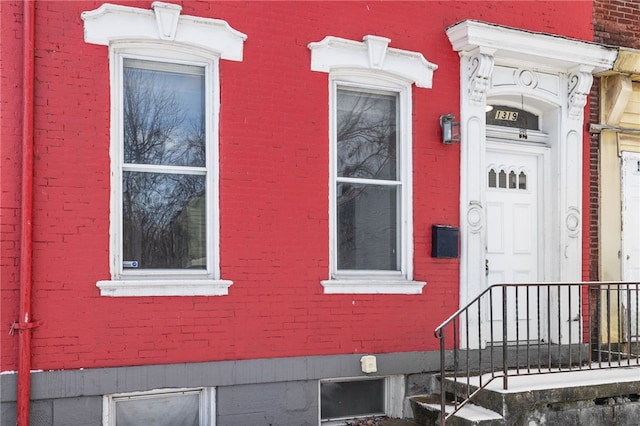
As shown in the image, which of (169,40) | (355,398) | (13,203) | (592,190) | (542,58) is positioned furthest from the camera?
(592,190)

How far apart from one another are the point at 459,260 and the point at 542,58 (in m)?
2.46

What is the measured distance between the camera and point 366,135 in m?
6.52

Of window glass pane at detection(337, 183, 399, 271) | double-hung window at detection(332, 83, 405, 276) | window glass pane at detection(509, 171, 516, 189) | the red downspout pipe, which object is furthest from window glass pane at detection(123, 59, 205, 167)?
window glass pane at detection(509, 171, 516, 189)

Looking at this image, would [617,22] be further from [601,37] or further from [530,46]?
[530,46]

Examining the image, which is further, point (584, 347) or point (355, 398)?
point (584, 347)

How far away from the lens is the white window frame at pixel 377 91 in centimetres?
611

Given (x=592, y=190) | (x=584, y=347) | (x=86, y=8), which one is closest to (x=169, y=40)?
(x=86, y=8)

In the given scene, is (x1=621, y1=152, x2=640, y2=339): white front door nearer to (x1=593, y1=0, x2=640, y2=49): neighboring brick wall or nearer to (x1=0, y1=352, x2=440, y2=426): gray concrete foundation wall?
(x1=593, y1=0, x2=640, y2=49): neighboring brick wall

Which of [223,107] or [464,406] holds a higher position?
[223,107]

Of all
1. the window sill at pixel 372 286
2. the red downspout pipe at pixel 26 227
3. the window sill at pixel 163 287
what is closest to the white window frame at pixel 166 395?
the red downspout pipe at pixel 26 227

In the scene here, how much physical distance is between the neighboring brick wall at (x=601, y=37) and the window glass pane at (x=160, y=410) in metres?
4.82

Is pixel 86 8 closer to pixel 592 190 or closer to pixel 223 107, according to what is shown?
pixel 223 107

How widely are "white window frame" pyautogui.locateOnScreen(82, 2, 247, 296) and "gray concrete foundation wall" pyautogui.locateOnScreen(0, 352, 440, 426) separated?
0.70 m

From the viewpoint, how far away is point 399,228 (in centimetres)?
655
